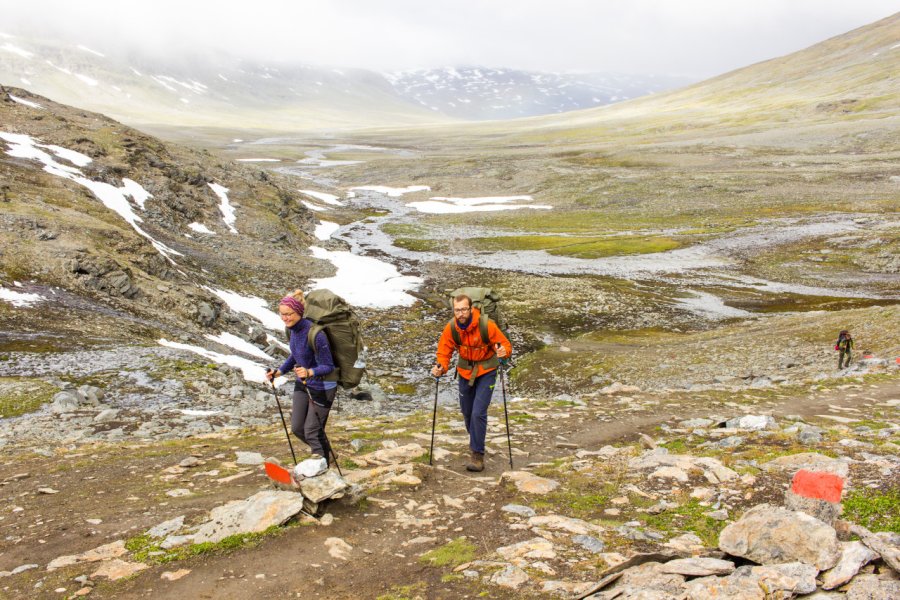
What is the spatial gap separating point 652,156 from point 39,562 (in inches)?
6193

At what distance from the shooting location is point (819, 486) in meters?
7.07

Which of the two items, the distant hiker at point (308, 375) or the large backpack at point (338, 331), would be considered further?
the large backpack at point (338, 331)

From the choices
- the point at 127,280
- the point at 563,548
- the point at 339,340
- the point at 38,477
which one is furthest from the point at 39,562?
the point at 127,280

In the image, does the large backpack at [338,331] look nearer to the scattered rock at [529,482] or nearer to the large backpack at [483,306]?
the large backpack at [483,306]

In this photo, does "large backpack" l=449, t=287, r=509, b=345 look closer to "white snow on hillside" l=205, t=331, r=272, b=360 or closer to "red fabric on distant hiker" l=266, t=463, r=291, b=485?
"red fabric on distant hiker" l=266, t=463, r=291, b=485

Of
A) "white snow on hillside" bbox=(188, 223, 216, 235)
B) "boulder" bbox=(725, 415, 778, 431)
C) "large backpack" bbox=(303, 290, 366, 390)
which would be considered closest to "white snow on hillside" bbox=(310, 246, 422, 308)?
"white snow on hillside" bbox=(188, 223, 216, 235)

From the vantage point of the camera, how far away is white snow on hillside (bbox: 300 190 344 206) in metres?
104

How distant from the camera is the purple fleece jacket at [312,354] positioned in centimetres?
988

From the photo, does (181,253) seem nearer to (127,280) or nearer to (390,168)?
(127,280)

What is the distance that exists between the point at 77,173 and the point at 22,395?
3831 centimetres

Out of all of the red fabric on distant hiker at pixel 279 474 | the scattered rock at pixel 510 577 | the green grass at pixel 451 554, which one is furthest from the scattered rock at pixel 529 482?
the red fabric on distant hiker at pixel 279 474

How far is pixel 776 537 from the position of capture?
6.44 m

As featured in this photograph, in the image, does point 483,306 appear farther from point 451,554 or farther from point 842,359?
point 842,359

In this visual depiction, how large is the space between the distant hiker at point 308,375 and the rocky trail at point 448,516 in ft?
3.79
